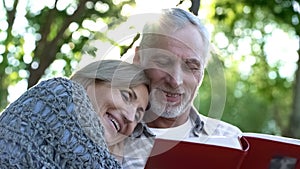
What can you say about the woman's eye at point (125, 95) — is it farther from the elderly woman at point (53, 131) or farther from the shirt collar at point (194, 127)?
the elderly woman at point (53, 131)

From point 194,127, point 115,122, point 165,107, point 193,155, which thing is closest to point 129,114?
point 115,122

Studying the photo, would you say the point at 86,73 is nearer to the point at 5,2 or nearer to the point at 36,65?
the point at 36,65

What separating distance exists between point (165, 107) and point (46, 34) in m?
2.65

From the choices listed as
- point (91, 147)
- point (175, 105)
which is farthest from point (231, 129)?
point (91, 147)

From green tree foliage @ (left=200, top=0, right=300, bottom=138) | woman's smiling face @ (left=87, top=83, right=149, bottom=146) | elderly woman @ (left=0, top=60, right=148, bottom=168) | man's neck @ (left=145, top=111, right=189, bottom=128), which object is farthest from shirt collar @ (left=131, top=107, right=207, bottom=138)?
green tree foliage @ (left=200, top=0, right=300, bottom=138)

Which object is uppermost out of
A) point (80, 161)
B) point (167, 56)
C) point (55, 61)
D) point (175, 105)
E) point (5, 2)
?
point (80, 161)

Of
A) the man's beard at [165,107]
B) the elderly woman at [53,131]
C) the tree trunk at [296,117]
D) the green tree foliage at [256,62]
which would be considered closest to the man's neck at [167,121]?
the man's beard at [165,107]

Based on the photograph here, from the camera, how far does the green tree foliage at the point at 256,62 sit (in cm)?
724

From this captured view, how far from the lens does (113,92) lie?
212 centimetres

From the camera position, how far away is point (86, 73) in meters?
2.13

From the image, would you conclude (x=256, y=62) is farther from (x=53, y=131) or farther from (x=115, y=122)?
(x=53, y=131)

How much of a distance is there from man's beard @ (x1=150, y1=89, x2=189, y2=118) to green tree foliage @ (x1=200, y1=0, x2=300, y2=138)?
281 cm

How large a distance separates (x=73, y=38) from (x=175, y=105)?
245cm

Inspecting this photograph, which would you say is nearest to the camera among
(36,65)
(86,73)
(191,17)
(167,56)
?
(86,73)
